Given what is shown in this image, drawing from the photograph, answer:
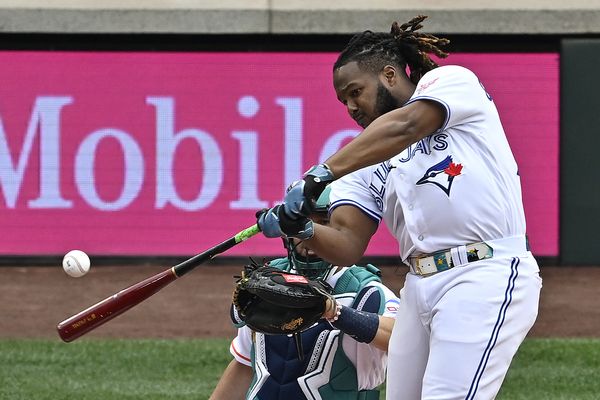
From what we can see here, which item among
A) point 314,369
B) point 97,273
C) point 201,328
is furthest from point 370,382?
point 97,273

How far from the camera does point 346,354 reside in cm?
452

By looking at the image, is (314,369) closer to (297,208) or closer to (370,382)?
(370,382)

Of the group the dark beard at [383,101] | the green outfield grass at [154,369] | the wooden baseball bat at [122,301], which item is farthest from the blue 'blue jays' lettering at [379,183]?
the green outfield grass at [154,369]

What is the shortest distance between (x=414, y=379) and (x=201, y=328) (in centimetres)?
684

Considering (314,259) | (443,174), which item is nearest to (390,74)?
(443,174)

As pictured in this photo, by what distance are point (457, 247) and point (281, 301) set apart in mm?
629

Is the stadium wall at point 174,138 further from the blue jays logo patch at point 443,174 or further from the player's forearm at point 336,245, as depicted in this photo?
the blue jays logo patch at point 443,174

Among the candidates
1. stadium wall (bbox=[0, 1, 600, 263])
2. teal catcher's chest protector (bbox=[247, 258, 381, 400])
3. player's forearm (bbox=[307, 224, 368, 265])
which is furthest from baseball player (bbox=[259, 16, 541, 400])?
stadium wall (bbox=[0, 1, 600, 263])

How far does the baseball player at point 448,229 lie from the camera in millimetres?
3834

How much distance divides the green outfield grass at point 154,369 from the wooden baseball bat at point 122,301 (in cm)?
311

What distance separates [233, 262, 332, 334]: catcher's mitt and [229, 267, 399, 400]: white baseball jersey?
0.82 ft

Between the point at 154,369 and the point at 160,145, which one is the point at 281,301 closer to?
the point at 154,369

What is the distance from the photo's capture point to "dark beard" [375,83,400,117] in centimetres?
423

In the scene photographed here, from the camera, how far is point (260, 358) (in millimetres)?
4586
